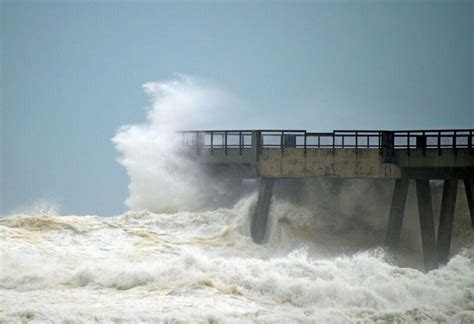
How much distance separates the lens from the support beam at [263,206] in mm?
38562

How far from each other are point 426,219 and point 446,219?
2.67 ft

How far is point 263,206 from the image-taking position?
1529 inches

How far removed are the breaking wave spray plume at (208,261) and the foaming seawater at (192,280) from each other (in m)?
0.04

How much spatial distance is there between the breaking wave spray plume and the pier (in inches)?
37.8

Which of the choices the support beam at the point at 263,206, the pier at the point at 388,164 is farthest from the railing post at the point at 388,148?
the support beam at the point at 263,206

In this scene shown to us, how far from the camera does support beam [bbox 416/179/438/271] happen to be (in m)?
38.3

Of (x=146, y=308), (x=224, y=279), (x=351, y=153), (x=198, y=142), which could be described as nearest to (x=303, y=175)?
(x=351, y=153)

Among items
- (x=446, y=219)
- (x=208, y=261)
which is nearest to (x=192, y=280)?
(x=208, y=261)

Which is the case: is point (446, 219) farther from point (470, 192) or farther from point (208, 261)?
Answer: point (208, 261)

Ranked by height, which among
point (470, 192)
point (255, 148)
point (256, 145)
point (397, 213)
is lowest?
point (397, 213)

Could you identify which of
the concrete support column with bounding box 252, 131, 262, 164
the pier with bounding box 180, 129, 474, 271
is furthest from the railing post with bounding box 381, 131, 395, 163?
the concrete support column with bounding box 252, 131, 262, 164

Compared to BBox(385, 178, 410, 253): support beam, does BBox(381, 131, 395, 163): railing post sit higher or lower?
higher

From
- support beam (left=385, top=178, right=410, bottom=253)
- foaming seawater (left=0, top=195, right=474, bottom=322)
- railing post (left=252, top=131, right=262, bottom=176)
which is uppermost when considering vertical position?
railing post (left=252, top=131, right=262, bottom=176)

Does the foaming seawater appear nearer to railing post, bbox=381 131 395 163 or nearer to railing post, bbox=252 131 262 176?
railing post, bbox=252 131 262 176
